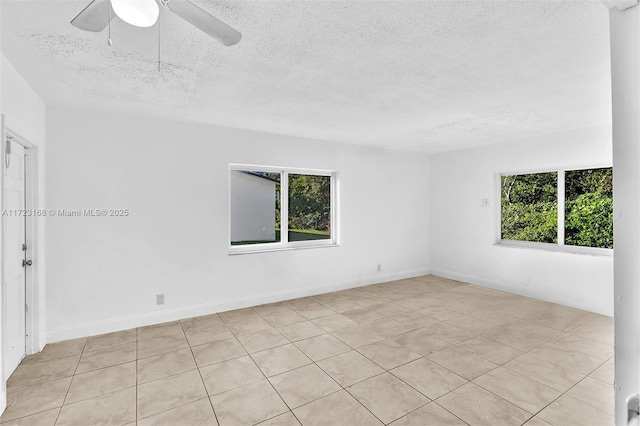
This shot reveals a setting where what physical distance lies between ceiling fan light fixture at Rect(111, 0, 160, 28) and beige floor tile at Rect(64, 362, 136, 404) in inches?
98.1

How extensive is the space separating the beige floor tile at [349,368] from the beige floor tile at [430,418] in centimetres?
50

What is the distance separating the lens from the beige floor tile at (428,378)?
239 centimetres

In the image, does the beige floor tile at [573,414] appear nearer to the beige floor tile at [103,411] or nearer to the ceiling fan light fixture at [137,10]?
the beige floor tile at [103,411]

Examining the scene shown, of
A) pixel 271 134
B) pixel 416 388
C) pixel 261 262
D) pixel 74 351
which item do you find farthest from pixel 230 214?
pixel 416 388

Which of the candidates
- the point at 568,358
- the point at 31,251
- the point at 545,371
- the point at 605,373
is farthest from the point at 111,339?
the point at 605,373

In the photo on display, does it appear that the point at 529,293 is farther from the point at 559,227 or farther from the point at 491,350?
the point at 491,350

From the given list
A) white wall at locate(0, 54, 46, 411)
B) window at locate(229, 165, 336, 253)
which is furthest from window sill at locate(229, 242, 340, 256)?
white wall at locate(0, 54, 46, 411)

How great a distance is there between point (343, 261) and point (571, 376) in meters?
3.13

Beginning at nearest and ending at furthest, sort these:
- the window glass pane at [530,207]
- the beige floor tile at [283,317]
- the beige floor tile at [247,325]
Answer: the beige floor tile at [247,325] → the beige floor tile at [283,317] → the window glass pane at [530,207]

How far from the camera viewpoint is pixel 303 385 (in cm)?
246

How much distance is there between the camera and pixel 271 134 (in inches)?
175

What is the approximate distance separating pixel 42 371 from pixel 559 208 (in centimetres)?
614

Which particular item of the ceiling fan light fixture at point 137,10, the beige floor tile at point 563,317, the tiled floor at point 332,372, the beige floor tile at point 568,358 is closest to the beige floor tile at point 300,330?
the tiled floor at point 332,372

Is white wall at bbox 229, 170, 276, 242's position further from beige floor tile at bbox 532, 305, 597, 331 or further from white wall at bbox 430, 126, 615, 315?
beige floor tile at bbox 532, 305, 597, 331
